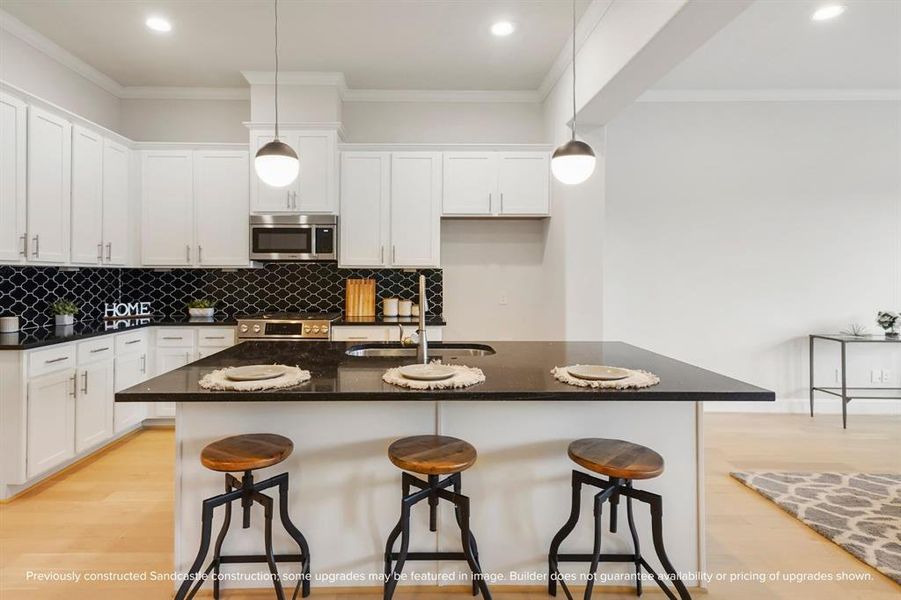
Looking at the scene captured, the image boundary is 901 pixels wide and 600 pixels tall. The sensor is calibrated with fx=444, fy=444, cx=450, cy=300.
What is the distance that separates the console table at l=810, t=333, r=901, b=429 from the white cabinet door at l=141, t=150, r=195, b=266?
6.00 metres

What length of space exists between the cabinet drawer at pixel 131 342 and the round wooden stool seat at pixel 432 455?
9.78 feet

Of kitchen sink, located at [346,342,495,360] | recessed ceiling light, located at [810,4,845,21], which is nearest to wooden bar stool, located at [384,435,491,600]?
kitchen sink, located at [346,342,495,360]

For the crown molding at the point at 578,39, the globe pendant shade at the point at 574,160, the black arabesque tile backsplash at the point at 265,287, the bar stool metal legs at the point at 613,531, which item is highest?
the crown molding at the point at 578,39

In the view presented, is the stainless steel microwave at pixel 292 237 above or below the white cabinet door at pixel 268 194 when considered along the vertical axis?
below

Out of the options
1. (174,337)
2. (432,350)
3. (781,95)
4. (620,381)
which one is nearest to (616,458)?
(620,381)

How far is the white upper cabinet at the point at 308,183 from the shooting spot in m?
4.03

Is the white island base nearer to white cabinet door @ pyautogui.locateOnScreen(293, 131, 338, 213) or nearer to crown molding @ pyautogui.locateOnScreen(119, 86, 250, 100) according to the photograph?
white cabinet door @ pyautogui.locateOnScreen(293, 131, 338, 213)

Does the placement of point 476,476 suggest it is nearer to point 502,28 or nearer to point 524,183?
point 524,183

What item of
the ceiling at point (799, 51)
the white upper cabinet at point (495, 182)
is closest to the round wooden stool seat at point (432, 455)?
the white upper cabinet at point (495, 182)

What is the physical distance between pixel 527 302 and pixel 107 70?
4.42m

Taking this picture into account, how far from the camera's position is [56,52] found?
355 cm

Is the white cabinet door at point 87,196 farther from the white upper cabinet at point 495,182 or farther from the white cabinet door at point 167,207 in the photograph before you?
the white upper cabinet at point 495,182

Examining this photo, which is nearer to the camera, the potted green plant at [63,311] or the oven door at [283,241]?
the potted green plant at [63,311]

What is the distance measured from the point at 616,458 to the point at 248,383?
56.4 inches
